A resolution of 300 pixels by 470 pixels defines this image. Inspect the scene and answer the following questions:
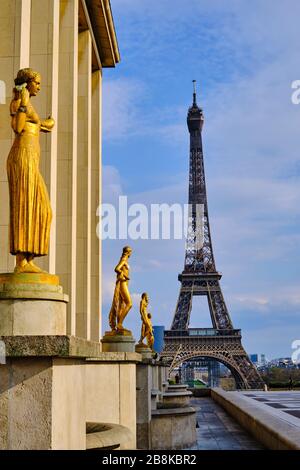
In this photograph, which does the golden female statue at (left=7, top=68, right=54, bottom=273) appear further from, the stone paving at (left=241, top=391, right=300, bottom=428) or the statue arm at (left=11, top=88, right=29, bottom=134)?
the stone paving at (left=241, top=391, right=300, bottom=428)

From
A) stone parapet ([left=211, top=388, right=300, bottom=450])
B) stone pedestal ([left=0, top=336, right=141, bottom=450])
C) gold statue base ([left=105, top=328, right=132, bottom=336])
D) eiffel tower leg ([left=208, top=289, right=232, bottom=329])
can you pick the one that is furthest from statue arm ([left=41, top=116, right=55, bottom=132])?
eiffel tower leg ([left=208, top=289, right=232, bottom=329])

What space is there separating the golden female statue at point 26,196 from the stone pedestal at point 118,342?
24.5 ft

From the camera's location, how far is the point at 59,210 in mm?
18875

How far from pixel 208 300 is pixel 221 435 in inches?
2675

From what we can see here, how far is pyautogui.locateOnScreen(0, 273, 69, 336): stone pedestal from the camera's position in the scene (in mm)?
6043

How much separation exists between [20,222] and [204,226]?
9147 centimetres

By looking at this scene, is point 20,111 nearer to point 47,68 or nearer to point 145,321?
point 47,68

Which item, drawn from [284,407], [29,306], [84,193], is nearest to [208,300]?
[284,407]

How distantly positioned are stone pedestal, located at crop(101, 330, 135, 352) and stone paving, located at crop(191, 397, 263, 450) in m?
3.83

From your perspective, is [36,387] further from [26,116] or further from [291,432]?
[291,432]

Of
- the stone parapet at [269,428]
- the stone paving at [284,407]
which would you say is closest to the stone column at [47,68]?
the stone parapet at [269,428]

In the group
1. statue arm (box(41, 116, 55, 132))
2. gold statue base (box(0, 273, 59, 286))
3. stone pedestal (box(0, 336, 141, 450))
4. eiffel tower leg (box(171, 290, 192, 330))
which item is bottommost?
stone pedestal (box(0, 336, 141, 450))

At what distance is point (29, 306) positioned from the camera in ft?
20.0
